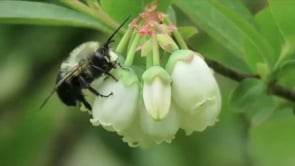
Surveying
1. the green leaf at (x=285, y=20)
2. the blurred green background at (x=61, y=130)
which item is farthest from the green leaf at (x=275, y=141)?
the green leaf at (x=285, y=20)

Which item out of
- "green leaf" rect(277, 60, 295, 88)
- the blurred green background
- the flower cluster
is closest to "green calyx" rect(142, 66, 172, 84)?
the flower cluster

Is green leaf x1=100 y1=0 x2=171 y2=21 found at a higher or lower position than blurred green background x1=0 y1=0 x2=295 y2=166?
higher

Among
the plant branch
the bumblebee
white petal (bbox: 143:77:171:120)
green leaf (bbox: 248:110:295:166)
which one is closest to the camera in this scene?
white petal (bbox: 143:77:171:120)

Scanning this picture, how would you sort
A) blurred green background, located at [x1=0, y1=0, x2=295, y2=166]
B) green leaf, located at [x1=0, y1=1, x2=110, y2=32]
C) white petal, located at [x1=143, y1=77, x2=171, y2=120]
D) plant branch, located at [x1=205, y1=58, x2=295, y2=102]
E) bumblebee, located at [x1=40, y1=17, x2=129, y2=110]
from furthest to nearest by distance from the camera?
blurred green background, located at [x1=0, y1=0, x2=295, y2=166] → plant branch, located at [x1=205, y1=58, x2=295, y2=102] → green leaf, located at [x1=0, y1=1, x2=110, y2=32] → bumblebee, located at [x1=40, y1=17, x2=129, y2=110] → white petal, located at [x1=143, y1=77, x2=171, y2=120]

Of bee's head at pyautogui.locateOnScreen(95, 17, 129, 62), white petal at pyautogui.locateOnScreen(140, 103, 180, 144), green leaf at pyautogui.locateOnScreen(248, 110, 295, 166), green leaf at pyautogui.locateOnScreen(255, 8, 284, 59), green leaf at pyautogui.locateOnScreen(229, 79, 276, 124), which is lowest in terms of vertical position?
green leaf at pyautogui.locateOnScreen(248, 110, 295, 166)

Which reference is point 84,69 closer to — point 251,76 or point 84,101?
point 84,101

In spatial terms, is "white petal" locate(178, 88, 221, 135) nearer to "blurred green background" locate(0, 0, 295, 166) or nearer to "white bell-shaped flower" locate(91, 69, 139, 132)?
"white bell-shaped flower" locate(91, 69, 139, 132)

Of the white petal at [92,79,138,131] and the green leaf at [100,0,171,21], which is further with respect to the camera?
the green leaf at [100,0,171,21]
